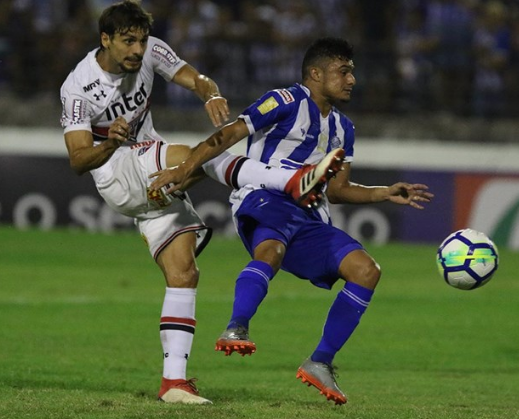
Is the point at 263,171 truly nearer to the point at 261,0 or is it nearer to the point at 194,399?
the point at 194,399

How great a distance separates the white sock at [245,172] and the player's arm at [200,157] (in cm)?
27

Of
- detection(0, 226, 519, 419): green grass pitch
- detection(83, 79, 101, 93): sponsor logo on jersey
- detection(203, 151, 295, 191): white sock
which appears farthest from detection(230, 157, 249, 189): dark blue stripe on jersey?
detection(0, 226, 519, 419): green grass pitch

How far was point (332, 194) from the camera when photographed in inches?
297

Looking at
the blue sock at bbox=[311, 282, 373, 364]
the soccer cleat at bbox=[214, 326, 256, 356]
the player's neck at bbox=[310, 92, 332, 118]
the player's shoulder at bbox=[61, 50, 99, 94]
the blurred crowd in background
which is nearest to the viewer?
the soccer cleat at bbox=[214, 326, 256, 356]

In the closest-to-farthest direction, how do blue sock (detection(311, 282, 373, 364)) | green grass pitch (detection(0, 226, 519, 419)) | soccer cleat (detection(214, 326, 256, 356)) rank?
soccer cleat (detection(214, 326, 256, 356)) < blue sock (detection(311, 282, 373, 364)) < green grass pitch (detection(0, 226, 519, 419))

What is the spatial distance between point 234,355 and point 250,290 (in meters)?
3.83

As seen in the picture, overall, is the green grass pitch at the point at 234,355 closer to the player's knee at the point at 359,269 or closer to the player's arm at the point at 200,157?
the player's knee at the point at 359,269

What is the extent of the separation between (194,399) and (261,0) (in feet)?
39.4

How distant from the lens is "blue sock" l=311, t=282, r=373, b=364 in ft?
22.8

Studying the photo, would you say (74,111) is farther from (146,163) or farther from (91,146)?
(146,163)

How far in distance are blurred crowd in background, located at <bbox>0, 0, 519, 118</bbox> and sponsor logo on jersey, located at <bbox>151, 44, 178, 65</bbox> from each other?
960cm

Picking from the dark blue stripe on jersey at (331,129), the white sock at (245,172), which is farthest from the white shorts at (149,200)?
the dark blue stripe on jersey at (331,129)

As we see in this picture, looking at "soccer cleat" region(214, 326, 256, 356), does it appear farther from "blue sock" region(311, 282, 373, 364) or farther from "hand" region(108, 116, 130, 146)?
"hand" region(108, 116, 130, 146)

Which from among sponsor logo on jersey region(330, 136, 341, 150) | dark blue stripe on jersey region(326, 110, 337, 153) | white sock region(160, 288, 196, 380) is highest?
dark blue stripe on jersey region(326, 110, 337, 153)
